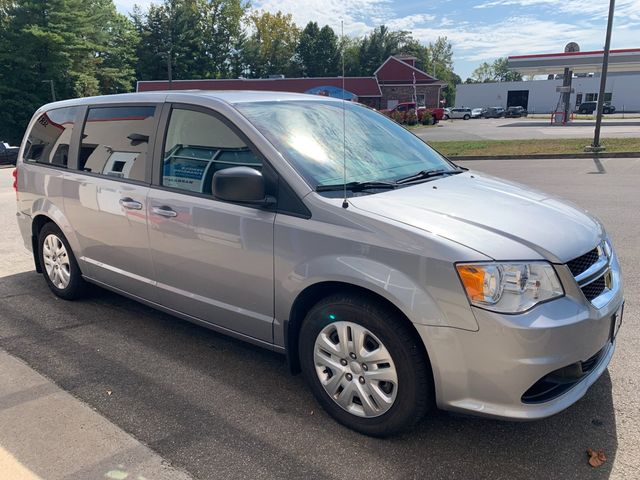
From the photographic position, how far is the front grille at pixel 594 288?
8.73ft

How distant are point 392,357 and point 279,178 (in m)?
1.18

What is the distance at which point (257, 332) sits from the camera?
3350mm

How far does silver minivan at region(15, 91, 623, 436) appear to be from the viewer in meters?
2.49

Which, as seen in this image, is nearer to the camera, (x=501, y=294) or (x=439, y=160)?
(x=501, y=294)

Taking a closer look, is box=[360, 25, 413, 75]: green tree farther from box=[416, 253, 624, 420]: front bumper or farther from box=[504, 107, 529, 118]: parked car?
box=[416, 253, 624, 420]: front bumper

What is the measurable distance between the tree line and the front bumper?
107ft

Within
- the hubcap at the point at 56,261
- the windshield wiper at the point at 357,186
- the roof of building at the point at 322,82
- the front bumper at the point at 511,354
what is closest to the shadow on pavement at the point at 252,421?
the front bumper at the point at 511,354

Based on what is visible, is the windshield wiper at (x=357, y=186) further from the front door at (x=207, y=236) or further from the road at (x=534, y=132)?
the road at (x=534, y=132)

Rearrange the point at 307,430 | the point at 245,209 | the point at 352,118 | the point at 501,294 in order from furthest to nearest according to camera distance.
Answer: the point at 352,118 → the point at 245,209 → the point at 307,430 → the point at 501,294

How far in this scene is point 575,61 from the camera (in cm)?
4394

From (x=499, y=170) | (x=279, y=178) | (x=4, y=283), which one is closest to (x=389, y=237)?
(x=279, y=178)

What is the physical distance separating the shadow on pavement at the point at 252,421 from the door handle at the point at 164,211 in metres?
1.03

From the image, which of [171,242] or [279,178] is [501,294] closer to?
[279,178]

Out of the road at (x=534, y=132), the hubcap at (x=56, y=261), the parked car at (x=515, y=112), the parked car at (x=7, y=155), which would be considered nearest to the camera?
the hubcap at (x=56, y=261)
